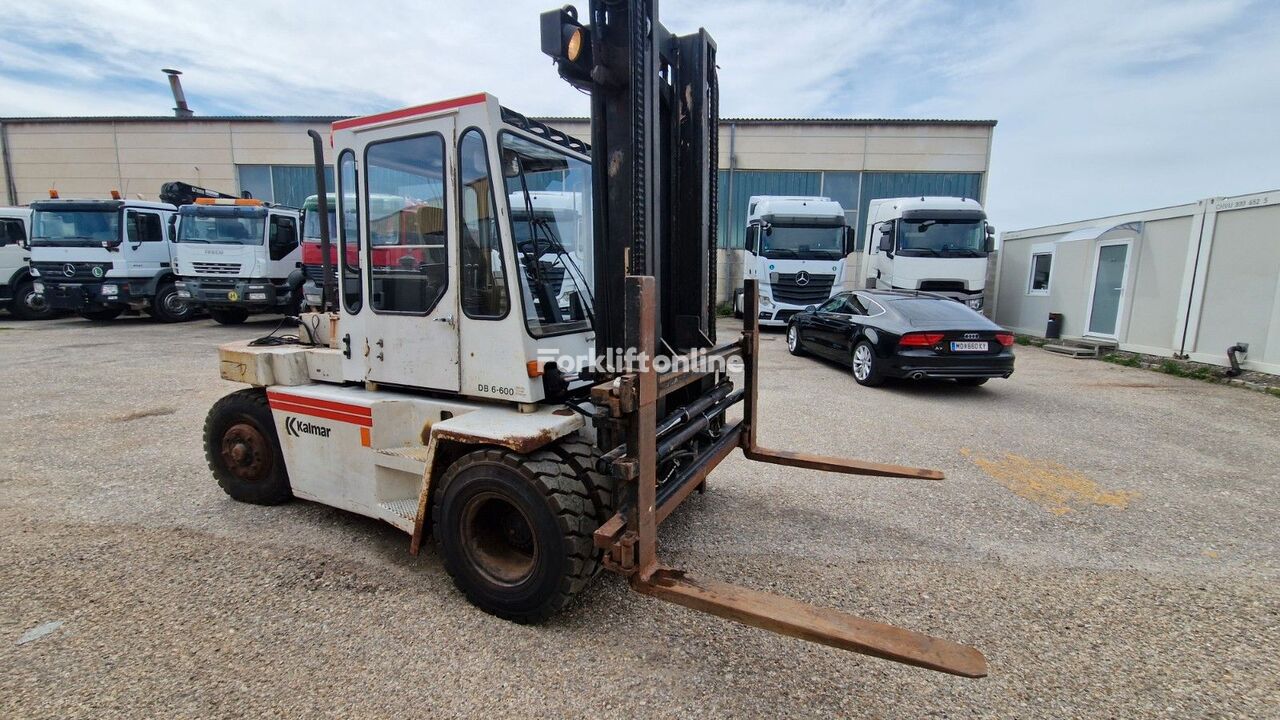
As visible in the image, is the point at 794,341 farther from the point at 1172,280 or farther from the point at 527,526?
the point at 527,526

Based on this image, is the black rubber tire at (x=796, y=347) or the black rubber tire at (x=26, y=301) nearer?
the black rubber tire at (x=796, y=347)

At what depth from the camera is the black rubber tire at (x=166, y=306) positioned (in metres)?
14.3

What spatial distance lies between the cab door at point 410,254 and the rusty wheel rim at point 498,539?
2.15 ft

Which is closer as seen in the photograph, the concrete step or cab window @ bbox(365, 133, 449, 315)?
cab window @ bbox(365, 133, 449, 315)

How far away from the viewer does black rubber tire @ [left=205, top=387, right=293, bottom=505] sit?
384cm

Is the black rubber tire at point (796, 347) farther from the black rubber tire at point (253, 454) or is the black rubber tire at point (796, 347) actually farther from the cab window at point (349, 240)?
the black rubber tire at point (253, 454)

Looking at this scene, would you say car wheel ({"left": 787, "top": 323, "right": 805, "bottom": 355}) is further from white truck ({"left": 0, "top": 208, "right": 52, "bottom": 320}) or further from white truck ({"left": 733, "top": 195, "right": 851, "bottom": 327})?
white truck ({"left": 0, "top": 208, "right": 52, "bottom": 320})

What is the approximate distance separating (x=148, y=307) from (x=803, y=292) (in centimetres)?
1679

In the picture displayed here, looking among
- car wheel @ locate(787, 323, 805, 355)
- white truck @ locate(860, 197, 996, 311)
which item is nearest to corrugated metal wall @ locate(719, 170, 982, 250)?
white truck @ locate(860, 197, 996, 311)

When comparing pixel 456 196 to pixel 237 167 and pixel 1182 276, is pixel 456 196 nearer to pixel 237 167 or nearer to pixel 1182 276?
pixel 1182 276

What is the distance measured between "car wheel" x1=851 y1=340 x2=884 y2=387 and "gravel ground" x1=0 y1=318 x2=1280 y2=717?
2373mm

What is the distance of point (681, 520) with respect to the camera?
Result: 12.5 feet

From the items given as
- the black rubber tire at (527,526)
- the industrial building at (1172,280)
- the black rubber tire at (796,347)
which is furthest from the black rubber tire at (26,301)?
the industrial building at (1172,280)

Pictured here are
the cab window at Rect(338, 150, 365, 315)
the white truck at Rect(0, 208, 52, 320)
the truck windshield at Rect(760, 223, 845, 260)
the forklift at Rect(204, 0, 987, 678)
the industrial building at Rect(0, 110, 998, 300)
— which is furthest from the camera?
the industrial building at Rect(0, 110, 998, 300)
